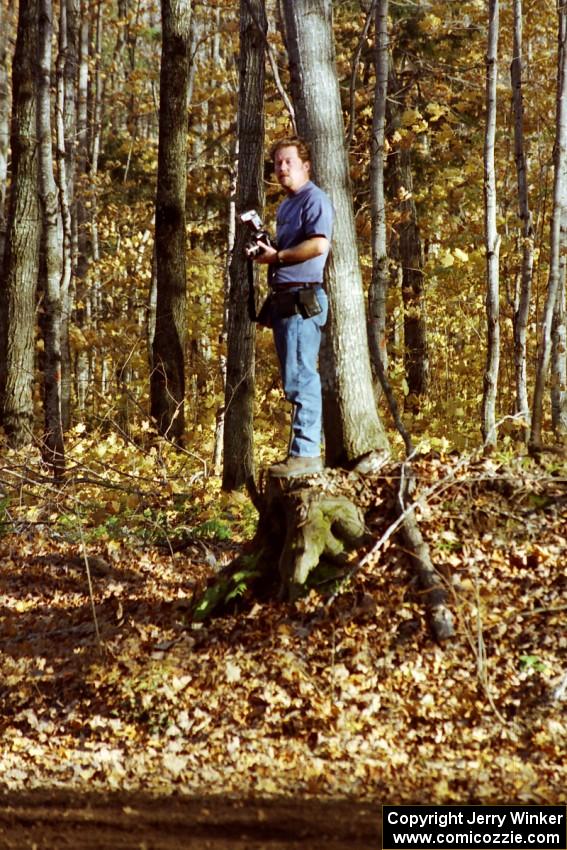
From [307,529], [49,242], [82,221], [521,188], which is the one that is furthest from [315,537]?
[82,221]

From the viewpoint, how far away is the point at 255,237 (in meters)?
5.85

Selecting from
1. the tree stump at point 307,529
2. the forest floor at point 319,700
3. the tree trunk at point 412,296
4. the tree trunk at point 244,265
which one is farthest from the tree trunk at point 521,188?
the tree stump at point 307,529

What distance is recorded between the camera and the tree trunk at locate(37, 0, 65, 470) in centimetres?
1115

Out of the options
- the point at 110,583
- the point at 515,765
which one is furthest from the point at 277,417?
the point at 515,765

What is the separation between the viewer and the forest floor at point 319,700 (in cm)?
418

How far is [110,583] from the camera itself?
7.51 m

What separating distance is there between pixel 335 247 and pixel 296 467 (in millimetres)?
1616

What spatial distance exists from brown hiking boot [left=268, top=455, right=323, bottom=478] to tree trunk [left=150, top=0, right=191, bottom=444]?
604cm

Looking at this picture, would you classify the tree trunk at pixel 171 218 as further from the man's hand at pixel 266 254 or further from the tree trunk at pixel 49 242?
the man's hand at pixel 266 254

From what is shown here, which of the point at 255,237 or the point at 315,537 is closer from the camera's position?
the point at 315,537

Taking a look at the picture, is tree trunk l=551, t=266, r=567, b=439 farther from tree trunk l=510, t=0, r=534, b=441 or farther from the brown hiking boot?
the brown hiking boot

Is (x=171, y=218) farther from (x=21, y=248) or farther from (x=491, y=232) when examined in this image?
(x=491, y=232)

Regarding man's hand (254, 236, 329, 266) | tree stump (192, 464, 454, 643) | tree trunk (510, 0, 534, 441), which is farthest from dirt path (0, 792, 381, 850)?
tree trunk (510, 0, 534, 441)

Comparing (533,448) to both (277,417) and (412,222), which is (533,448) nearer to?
(277,417)
